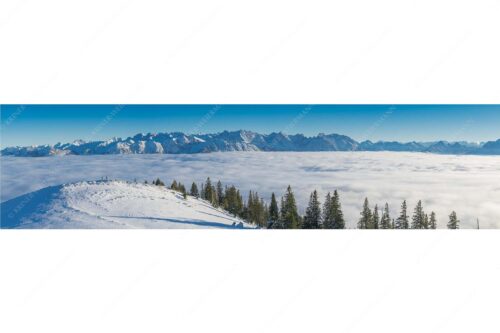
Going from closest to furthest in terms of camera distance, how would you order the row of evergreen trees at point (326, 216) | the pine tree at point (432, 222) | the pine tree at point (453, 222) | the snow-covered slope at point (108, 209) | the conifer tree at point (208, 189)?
1. the snow-covered slope at point (108, 209)
2. the pine tree at point (453, 222)
3. the pine tree at point (432, 222)
4. the row of evergreen trees at point (326, 216)
5. the conifer tree at point (208, 189)

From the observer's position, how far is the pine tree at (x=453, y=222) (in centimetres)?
1240

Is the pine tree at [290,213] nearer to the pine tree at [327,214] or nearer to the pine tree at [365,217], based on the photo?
the pine tree at [327,214]

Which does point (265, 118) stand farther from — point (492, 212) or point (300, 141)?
point (492, 212)

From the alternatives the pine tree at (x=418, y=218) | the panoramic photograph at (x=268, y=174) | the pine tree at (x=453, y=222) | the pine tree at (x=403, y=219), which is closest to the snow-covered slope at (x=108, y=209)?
the panoramic photograph at (x=268, y=174)

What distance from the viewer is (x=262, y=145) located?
1363cm

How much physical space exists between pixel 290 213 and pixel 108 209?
537 cm

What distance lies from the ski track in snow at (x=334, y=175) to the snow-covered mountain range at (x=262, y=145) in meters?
0.26

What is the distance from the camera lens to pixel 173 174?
48.2 ft

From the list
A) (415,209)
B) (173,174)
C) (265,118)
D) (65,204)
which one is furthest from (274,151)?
(65,204)

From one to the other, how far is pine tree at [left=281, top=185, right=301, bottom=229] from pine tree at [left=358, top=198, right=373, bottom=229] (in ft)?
6.20

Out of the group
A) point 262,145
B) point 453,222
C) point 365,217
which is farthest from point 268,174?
point 453,222

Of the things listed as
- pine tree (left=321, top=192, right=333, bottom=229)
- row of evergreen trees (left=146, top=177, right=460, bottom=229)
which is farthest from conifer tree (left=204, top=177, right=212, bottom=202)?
pine tree (left=321, top=192, right=333, bottom=229)

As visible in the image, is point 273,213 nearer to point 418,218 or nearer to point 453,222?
point 418,218

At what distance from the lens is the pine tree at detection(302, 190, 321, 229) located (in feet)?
42.3
